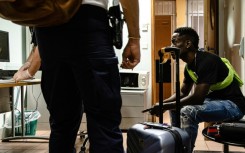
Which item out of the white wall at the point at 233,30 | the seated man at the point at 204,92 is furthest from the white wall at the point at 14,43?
the white wall at the point at 233,30

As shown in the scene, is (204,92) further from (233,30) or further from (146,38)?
(146,38)

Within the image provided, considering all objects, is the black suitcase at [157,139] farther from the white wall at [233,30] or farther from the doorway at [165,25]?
the doorway at [165,25]

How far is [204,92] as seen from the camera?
2.19 metres

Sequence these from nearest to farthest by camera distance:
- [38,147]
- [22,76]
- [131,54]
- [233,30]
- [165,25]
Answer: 1. [131,54]
2. [22,76]
3. [38,147]
4. [233,30]
5. [165,25]

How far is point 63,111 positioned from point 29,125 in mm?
2934

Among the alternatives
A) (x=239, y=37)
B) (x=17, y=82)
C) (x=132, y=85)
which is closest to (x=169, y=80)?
(x=132, y=85)

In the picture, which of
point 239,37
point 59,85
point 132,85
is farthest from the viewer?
point 132,85

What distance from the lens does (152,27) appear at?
16.4 ft

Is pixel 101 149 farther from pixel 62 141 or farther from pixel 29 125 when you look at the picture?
pixel 29 125

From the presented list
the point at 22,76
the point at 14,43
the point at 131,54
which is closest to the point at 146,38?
the point at 14,43

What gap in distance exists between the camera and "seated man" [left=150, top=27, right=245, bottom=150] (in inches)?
85.0

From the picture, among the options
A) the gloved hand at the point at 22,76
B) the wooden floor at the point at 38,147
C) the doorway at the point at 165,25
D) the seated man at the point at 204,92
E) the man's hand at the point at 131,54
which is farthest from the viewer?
the doorway at the point at 165,25

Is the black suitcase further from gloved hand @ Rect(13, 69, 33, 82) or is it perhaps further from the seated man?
gloved hand @ Rect(13, 69, 33, 82)

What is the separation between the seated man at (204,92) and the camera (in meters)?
2.16
